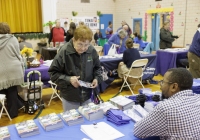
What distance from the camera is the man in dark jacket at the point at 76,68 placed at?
6.63ft

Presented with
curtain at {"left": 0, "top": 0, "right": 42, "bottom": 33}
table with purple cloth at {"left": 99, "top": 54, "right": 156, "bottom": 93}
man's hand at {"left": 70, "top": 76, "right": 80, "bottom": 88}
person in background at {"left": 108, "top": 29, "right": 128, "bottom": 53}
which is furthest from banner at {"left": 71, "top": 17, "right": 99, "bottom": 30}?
man's hand at {"left": 70, "top": 76, "right": 80, "bottom": 88}

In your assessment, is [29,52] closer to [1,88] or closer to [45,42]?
[1,88]

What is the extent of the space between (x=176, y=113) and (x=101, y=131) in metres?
0.59

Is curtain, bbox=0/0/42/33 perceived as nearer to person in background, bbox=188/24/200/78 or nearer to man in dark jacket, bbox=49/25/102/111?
person in background, bbox=188/24/200/78

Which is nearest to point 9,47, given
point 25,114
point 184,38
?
point 25,114

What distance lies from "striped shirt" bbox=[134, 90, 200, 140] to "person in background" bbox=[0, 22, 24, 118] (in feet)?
8.84

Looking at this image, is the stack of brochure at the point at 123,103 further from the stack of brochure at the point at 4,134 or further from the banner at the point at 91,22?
the banner at the point at 91,22

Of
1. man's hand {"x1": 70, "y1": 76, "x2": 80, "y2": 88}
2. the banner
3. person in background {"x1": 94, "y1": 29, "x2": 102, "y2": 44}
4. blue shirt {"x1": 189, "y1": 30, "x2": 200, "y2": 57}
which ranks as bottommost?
man's hand {"x1": 70, "y1": 76, "x2": 80, "y2": 88}

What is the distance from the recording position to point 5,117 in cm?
387

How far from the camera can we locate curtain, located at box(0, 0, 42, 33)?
10.3 metres

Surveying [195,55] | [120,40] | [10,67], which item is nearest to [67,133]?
[10,67]

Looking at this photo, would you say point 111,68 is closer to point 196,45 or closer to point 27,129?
point 196,45

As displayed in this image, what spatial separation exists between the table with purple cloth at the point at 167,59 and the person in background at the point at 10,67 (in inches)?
154

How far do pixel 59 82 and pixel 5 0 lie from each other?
9.40 m
